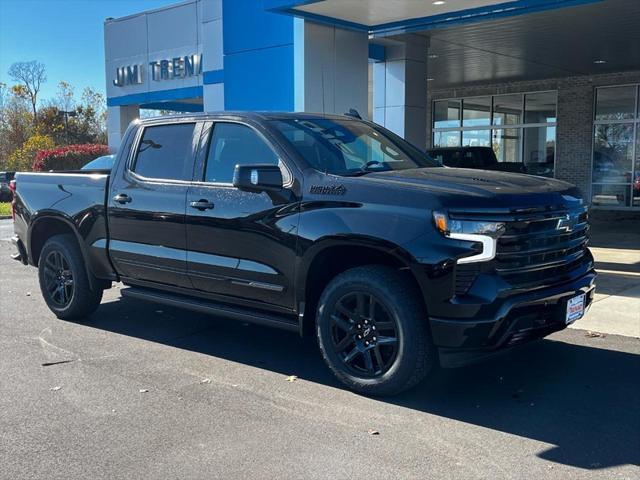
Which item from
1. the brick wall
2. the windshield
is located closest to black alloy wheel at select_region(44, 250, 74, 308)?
the windshield

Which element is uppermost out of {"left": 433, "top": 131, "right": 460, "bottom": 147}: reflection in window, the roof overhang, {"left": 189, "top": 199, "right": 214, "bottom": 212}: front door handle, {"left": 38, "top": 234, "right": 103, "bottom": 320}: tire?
the roof overhang

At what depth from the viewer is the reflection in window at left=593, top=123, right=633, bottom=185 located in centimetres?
1933

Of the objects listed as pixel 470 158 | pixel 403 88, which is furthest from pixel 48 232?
pixel 470 158

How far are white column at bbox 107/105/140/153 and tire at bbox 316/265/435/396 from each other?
20755mm

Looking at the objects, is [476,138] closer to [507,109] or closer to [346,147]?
[507,109]

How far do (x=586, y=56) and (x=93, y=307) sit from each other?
14016 mm

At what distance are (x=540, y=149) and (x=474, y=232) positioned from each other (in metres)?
18.3

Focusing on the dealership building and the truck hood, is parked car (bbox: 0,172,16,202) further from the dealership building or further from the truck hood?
the truck hood

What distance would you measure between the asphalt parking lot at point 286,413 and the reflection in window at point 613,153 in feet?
48.4

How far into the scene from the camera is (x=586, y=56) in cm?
1638

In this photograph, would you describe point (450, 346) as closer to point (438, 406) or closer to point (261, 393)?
point (438, 406)

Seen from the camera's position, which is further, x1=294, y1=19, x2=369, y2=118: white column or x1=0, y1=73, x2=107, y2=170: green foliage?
Answer: x1=0, y1=73, x2=107, y2=170: green foliage

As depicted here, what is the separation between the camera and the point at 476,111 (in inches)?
882

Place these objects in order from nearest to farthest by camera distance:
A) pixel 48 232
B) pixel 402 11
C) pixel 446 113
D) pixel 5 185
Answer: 1. pixel 48 232
2. pixel 402 11
3. pixel 446 113
4. pixel 5 185
